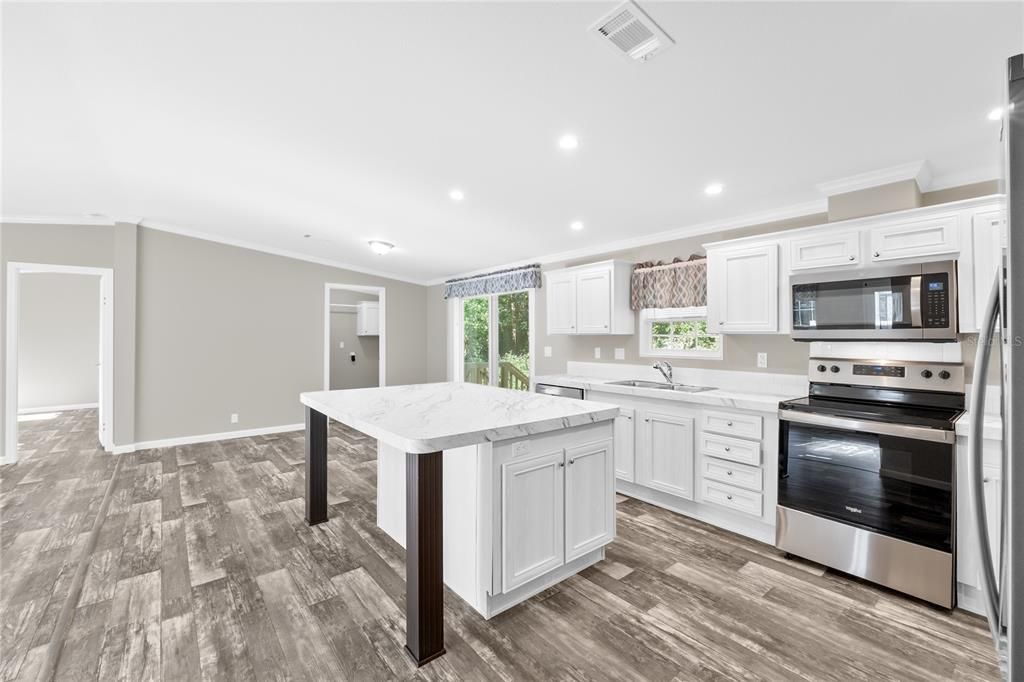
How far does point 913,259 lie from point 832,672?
2.09 m

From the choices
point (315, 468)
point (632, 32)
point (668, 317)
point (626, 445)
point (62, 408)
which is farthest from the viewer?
point (62, 408)

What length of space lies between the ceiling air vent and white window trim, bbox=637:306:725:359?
2309 mm

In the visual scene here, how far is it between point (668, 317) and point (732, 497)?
1.69 m

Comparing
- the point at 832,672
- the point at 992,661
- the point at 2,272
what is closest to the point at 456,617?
the point at 832,672

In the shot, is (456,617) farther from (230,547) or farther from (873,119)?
(873,119)

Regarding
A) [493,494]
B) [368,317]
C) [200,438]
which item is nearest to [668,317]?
[493,494]

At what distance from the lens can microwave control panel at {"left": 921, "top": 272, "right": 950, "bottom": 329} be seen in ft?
7.72

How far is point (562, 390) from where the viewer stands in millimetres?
4250

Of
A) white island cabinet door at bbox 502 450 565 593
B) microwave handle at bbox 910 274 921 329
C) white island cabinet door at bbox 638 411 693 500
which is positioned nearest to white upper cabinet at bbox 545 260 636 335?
white island cabinet door at bbox 638 411 693 500

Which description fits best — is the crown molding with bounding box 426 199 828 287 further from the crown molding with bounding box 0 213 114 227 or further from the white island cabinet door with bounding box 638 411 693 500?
the crown molding with bounding box 0 213 114 227

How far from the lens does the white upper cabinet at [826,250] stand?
268 centimetres

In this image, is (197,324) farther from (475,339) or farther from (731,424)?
(731,424)

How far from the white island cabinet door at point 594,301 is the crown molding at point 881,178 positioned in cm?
180

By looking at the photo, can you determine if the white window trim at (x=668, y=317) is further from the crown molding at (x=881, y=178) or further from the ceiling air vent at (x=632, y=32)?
the ceiling air vent at (x=632, y=32)
